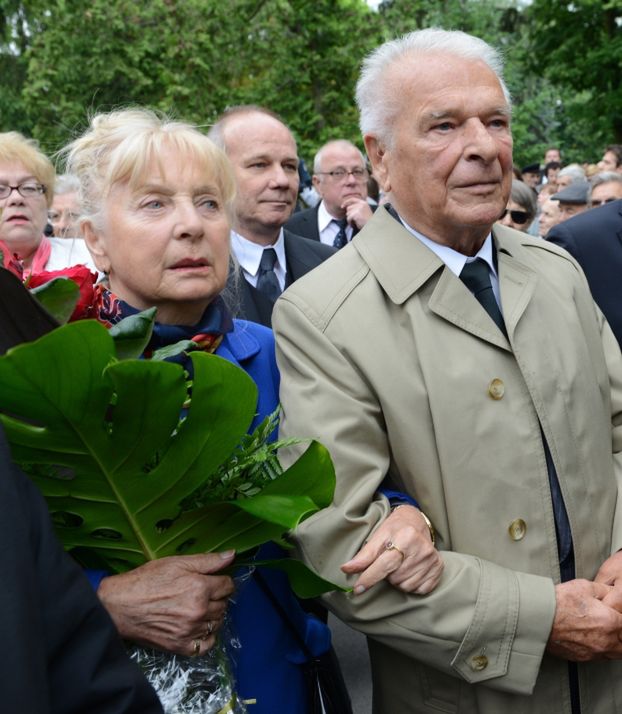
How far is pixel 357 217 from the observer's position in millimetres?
7676

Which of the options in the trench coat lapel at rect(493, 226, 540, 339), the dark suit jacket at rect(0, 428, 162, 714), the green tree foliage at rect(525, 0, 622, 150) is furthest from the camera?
the green tree foliage at rect(525, 0, 622, 150)

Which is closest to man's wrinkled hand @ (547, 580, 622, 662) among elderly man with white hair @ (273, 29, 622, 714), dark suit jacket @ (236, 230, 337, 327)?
elderly man with white hair @ (273, 29, 622, 714)

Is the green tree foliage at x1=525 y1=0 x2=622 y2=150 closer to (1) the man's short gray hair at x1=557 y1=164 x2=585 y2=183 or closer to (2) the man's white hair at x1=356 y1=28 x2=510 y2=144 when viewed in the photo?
(1) the man's short gray hair at x1=557 y1=164 x2=585 y2=183

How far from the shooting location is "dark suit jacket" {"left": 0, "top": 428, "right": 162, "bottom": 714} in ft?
4.48

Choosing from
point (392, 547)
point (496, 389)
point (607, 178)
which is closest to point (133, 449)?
point (392, 547)

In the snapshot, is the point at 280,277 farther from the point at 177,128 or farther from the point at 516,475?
the point at 516,475

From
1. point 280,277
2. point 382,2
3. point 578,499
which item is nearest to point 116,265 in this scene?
point 578,499

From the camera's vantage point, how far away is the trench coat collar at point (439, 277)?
2420 millimetres

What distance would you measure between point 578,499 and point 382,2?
23.3m

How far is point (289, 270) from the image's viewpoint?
496 cm

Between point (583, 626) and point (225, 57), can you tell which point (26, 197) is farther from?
point (225, 57)

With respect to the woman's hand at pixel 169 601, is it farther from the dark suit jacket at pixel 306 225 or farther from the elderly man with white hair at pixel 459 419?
the dark suit jacket at pixel 306 225

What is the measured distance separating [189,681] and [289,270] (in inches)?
129

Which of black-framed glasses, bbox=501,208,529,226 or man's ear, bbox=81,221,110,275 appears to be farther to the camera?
black-framed glasses, bbox=501,208,529,226
